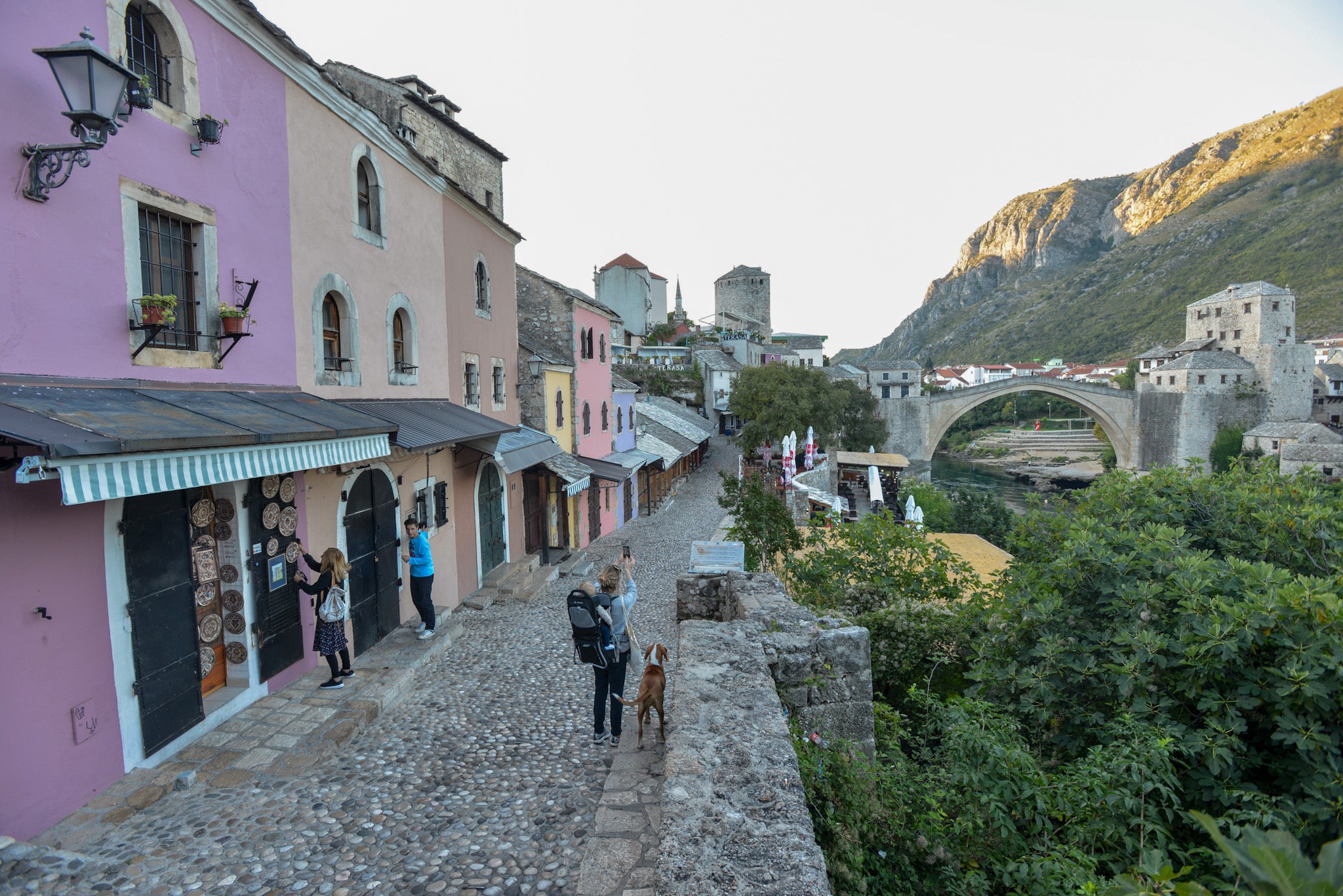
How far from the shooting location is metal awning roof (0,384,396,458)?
3.45m

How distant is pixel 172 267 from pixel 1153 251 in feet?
387

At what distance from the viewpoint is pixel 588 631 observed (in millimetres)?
5305

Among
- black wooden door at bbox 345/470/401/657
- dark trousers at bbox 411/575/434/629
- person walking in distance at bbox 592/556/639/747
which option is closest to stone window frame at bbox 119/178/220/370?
black wooden door at bbox 345/470/401/657

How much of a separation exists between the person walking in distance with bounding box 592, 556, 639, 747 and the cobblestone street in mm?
163

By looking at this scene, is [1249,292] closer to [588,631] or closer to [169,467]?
[588,631]

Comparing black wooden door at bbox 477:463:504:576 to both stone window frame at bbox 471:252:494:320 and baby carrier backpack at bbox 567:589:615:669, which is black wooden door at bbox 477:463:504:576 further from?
baby carrier backpack at bbox 567:589:615:669

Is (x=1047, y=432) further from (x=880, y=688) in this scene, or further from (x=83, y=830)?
(x=83, y=830)

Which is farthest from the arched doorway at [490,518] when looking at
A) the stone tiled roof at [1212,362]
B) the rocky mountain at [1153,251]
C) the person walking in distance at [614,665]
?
the rocky mountain at [1153,251]

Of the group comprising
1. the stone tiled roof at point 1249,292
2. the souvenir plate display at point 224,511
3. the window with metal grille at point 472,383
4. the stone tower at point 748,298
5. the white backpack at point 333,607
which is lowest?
the white backpack at point 333,607

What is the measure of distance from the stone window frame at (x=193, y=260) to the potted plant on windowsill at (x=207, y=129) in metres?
0.57

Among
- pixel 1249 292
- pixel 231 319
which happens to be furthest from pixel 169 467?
pixel 1249 292

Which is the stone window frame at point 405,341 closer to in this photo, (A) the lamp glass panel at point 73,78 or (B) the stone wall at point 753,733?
(A) the lamp glass panel at point 73,78

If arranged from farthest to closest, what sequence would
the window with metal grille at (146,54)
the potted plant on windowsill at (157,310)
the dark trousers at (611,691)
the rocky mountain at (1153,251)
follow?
the rocky mountain at (1153,251) → the dark trousers at (611,691) → the window with metal grille at (146,54) → the potted plant on windowsill at (157,310)

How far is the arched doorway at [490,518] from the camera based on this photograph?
459 inches
